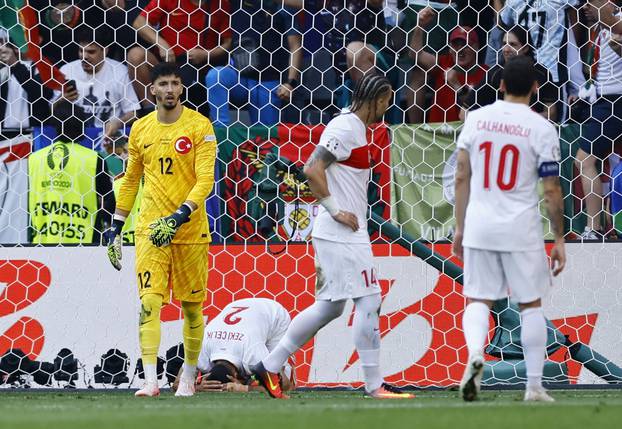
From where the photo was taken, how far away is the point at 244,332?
339 inches

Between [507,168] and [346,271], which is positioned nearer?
[507,168]

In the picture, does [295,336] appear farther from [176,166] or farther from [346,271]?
[176,166]

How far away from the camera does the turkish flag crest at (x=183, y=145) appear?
7.97 meters

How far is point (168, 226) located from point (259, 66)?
2796mm

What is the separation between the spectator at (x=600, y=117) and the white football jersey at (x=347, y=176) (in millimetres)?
2481

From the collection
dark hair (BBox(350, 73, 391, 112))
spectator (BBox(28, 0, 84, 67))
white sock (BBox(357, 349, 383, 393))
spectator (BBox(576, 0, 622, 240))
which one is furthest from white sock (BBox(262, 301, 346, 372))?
spectator (BBox(28, 0, 84, 67))

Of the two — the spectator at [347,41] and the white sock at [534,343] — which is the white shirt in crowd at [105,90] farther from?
the white sock at [534,343]

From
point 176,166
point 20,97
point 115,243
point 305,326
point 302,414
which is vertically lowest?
point 302,414

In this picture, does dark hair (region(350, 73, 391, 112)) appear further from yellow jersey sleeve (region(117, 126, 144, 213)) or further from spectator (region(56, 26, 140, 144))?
spectator (region(56, 26, 140, 144))

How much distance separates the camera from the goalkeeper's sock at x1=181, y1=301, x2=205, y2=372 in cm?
808

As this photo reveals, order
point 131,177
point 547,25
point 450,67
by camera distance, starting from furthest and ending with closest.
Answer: point 547,25 < point 450,67 < point 131,177

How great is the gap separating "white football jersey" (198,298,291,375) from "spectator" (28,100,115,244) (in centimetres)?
135

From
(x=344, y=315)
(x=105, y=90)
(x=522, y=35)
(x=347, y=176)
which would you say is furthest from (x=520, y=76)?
(x=105, y=90)

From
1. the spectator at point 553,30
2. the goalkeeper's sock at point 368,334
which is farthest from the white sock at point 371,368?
the spectator at point 553,30
